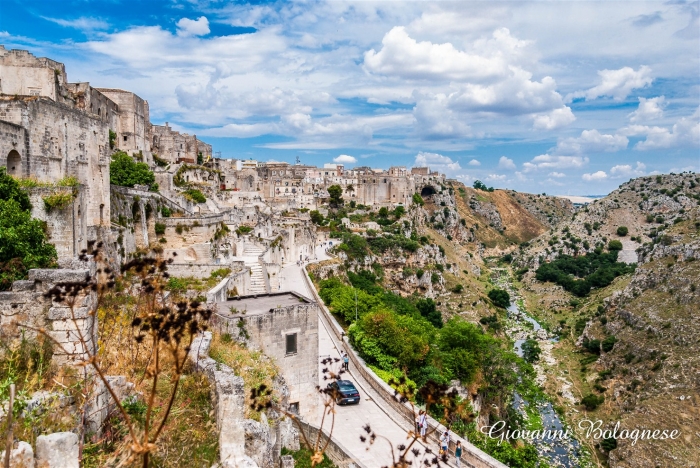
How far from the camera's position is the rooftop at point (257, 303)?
14.1 meters

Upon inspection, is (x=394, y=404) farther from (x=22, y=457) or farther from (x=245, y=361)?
(x=22, y=457)

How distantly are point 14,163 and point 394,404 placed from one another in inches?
618

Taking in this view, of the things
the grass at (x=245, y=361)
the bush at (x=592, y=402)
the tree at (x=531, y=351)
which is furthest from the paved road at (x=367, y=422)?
the tree at (x=531, y=351)

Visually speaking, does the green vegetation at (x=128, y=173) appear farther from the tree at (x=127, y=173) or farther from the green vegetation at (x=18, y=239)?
the green vegetation at (x=18, y=239)

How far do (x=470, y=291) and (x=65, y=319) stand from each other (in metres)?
68.1

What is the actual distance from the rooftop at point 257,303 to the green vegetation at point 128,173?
20.6 meters

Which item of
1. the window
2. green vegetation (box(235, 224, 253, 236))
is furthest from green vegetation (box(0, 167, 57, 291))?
green vegetation (box(235, 224, 253, 236))

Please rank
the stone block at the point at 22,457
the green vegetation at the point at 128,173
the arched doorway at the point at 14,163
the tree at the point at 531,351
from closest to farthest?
the stone block at the point at 22,457 < the arched doorway at the point at 14,163 < the green vegetation at the point at 128,173 < the tree at the point at 531,351

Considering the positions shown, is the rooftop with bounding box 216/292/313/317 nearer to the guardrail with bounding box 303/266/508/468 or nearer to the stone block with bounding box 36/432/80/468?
the guardrail with bounding box 303/266/508/468

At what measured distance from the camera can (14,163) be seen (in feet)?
54.5

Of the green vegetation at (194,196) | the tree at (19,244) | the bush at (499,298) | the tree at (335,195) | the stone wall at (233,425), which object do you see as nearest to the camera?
the stone wall at (233,425)

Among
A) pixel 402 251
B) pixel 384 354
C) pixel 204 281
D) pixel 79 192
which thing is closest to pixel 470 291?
pixel 402 251

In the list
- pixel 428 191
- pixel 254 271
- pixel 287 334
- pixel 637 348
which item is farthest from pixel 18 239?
pixel 428 191

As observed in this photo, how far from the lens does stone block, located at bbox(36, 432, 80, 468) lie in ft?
13.3
